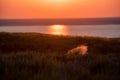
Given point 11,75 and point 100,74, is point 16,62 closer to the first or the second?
point 11,75

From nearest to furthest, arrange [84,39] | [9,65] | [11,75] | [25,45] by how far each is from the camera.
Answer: [11,75]
[9,65]
[25,45]
[84,39]

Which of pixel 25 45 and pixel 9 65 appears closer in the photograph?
pixel 9 65

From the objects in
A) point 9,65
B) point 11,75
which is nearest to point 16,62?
point 9,65

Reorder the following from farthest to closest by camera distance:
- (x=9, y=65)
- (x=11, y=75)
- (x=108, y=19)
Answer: (x=108, y=19) < (x=9, y=65) < (x=11, y=75)

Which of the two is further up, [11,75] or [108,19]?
[11,75]

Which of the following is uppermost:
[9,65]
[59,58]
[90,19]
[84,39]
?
[9,65]

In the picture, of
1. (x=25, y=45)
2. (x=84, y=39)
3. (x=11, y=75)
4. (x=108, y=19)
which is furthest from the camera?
(x=108, y=19)

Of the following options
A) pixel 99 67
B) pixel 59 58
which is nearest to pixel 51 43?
pixel 59 58

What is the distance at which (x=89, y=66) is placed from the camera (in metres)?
10.9

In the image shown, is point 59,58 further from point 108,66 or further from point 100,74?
point 100,74

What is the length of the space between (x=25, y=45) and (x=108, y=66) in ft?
43.1

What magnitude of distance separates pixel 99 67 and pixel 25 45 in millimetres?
13054

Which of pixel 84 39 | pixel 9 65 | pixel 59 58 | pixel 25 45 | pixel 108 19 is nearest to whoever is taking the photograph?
pixel 9 65

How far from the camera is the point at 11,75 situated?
367 inches
